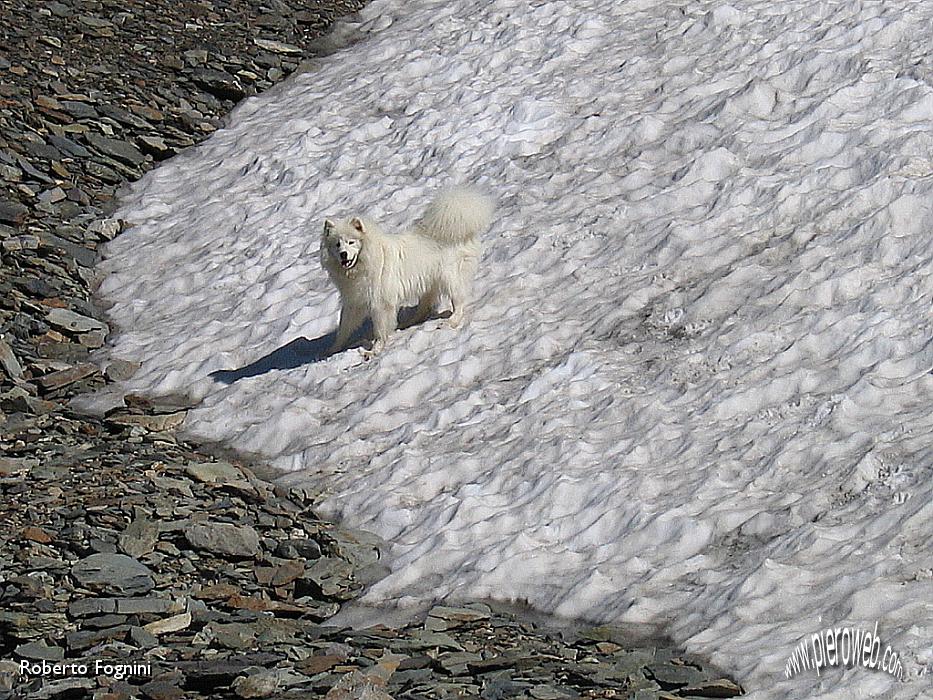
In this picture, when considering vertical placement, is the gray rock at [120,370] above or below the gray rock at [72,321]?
below

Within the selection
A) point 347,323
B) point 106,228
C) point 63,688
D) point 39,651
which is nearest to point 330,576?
point 39,651

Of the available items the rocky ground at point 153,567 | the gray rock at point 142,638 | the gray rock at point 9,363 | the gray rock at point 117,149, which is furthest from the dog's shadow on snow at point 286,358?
the gray rock at point 117,149

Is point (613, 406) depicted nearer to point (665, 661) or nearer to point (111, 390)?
point (665, 661)

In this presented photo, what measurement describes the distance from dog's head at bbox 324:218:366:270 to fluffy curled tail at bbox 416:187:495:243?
0.98 m

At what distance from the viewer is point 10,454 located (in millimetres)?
12398

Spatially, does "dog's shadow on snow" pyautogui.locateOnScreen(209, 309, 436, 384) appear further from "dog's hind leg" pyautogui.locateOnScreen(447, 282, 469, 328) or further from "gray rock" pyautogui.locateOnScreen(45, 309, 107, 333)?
"gray rock" pyautogui.locateOnScreen(45, 309, 107, 333)

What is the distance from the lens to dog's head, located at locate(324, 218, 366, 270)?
13.4m

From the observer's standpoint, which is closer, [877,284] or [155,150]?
[877,284]

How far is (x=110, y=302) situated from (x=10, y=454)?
4.50 m

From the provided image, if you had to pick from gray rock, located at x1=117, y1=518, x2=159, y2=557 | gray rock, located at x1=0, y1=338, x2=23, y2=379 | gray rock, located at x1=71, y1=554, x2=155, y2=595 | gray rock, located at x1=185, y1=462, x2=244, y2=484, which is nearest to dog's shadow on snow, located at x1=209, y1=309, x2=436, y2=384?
gray rock, located at x1=0, y1=338, x2=23, y2=379

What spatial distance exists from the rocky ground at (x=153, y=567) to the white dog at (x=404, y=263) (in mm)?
2209

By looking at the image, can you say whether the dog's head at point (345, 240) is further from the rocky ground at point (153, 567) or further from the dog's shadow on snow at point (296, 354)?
the rocky ground at point (153, 567)

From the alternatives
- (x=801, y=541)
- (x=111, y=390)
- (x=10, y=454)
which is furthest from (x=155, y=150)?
(x=801, y=541)

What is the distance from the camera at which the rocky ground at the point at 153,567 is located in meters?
8.05
